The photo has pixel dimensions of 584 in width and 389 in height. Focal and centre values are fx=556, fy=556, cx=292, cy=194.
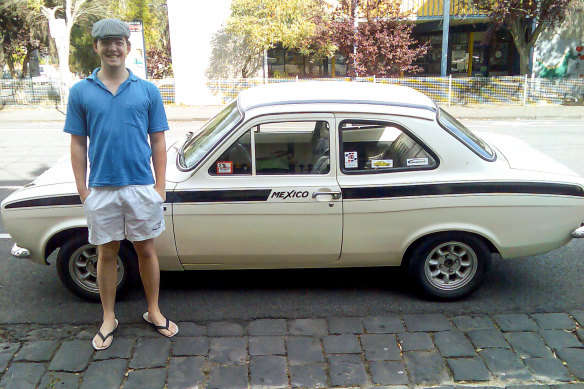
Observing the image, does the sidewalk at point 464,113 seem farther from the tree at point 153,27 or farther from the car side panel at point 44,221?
the car side panel at point 44,221

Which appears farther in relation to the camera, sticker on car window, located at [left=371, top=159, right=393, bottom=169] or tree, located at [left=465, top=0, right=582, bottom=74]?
tree, located at [left=465, top=0, right=582, bottom=74]

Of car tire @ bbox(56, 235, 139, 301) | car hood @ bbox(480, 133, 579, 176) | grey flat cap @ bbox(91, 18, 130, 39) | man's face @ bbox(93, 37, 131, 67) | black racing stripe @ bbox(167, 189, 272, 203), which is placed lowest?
car tire @ bbox(56, 235, 139, 301)

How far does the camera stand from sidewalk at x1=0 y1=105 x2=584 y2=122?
1730 cm

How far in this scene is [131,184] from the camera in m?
3.50

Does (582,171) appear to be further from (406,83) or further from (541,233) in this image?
(406,83)

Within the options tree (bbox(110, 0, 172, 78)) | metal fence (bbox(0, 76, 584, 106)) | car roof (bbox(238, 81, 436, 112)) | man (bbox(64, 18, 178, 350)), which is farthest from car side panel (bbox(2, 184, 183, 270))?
tree (bbox(110, 0, 172, 78))

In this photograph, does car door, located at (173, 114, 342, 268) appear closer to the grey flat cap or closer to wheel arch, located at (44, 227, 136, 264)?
wheel arch, located at (44, 227, 136, 264)

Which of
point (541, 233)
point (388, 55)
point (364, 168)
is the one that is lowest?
point (541, 233)

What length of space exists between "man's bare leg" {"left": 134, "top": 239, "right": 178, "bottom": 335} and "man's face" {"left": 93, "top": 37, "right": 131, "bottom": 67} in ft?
3.79

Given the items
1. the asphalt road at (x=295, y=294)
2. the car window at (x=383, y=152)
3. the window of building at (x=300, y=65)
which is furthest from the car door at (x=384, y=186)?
the window of building at (x=300, y=65)

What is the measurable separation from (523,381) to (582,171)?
655 centimetres

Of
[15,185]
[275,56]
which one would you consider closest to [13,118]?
[15,185]

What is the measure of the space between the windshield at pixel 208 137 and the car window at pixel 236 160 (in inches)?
4.9

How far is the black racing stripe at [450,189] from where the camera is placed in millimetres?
4105
